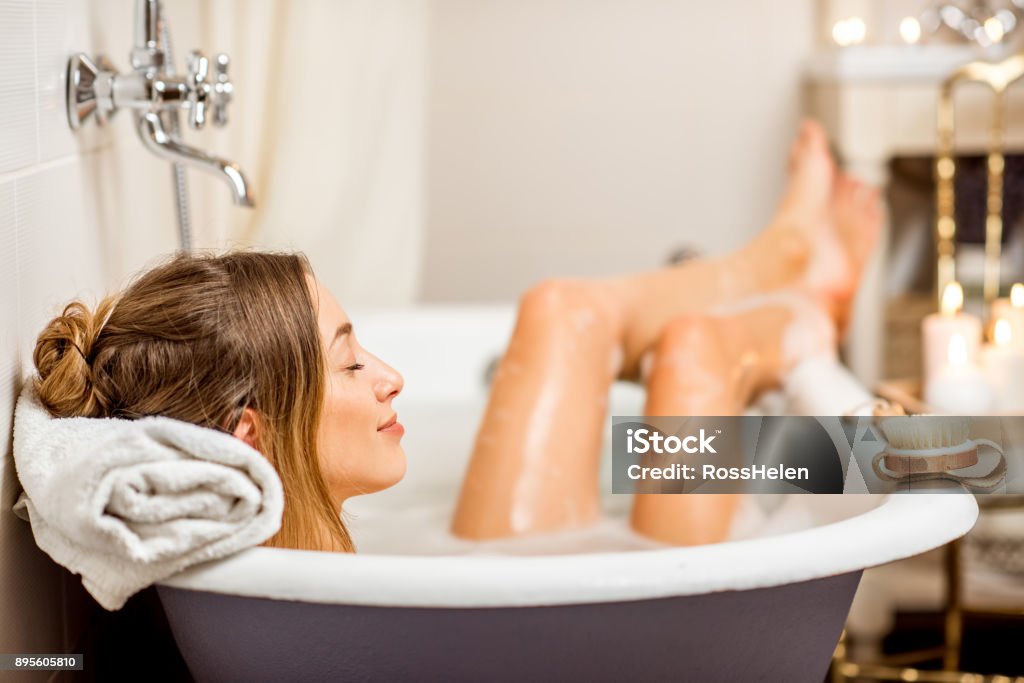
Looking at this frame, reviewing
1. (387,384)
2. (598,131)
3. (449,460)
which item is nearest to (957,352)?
(449,460)

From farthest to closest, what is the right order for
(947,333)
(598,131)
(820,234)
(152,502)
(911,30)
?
(598,131)
(911,30)
(820,234)
(947,333)
(152,502)

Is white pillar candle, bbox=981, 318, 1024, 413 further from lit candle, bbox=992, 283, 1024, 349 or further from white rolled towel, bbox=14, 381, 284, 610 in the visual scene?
white rolled towel, bbox=14, 381, 284, 610

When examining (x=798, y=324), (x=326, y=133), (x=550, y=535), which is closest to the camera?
(x=550, y=535)

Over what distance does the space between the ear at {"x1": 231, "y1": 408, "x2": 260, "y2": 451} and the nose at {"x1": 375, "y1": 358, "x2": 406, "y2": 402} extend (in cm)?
10

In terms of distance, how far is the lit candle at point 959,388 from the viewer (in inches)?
54.3

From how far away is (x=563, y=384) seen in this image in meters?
1.26

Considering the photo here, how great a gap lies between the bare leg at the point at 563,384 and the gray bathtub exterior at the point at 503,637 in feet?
1.36

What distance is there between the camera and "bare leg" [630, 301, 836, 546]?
1217 millimetres

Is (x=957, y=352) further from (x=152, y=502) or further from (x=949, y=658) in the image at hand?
(x=152, y=502)

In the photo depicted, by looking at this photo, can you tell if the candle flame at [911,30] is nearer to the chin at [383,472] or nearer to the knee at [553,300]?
the knee at [553,300]

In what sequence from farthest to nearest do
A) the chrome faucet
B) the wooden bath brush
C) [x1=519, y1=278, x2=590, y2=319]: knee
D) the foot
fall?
the foot, [x1=519, y1=278, x2=590, y2=319]: knee, the chrome faucet, the wooden bath brush

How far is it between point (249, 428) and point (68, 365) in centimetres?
14

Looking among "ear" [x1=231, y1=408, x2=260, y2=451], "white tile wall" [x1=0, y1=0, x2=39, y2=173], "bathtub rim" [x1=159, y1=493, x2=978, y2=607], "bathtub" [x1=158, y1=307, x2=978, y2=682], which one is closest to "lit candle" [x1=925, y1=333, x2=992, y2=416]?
"bathtub" [x1=158, y1=307, x2=978, y2=682]

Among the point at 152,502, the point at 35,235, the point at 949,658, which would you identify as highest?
the point at 35,235
